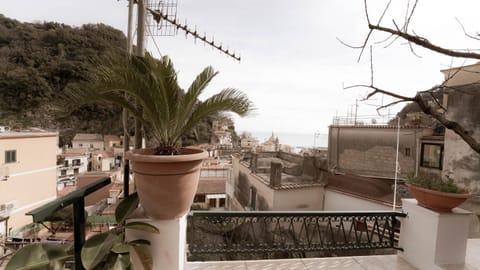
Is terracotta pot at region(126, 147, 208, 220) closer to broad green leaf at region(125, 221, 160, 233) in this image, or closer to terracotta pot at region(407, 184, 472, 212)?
broad green leaf at region(125, 221, 160, 233)

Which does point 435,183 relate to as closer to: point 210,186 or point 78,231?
point 78,231

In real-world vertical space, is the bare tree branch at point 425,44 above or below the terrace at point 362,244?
above

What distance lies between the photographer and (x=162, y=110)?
67.6 inches

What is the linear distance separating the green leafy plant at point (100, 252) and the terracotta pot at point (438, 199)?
238 centimetres

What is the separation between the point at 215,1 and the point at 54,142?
15.3 metres

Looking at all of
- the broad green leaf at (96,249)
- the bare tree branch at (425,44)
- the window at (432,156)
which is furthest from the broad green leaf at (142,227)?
the window at (432,156)

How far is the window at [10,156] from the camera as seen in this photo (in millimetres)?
11113

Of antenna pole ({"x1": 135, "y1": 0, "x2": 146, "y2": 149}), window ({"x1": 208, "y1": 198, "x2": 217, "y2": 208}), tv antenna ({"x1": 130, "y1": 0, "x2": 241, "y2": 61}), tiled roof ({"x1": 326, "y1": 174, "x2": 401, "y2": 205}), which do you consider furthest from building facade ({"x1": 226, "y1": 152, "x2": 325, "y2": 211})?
antenna pole ({"x1": 135, "y1": 0, "x2": 146, "y2": 149})

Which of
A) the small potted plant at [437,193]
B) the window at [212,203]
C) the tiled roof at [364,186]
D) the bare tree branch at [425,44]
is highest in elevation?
the bare tree branch at [425,44]

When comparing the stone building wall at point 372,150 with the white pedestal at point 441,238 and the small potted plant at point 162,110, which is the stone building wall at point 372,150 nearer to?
the white pedestal at point 441,238

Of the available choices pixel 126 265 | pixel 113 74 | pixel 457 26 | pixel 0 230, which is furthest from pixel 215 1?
pixel 0 230

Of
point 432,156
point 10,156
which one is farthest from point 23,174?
point 432,156

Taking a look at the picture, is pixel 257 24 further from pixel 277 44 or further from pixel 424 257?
pixel 424 257

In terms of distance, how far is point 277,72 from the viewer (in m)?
5.80
